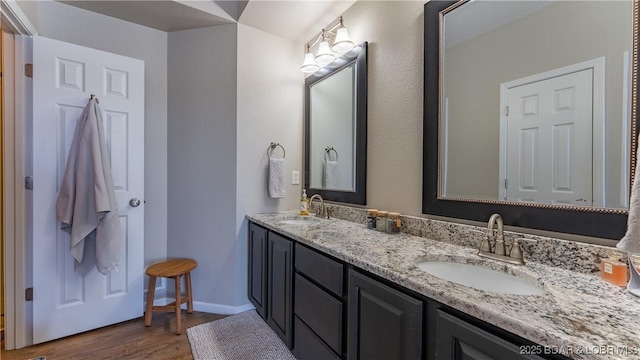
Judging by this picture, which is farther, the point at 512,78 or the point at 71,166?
the point at 71,166

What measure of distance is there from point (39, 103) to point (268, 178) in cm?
153

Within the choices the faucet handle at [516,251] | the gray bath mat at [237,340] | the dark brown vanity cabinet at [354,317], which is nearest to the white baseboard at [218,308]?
the gray bath mat at [237,340]

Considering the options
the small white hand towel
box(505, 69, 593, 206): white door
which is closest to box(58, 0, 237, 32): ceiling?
the small white hand towel

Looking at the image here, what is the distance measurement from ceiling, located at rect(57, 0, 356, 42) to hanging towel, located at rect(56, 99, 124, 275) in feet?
2.56

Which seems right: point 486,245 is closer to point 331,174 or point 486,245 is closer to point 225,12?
point 331,174

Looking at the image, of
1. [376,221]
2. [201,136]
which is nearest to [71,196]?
[201,136]

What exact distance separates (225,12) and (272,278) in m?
2.01

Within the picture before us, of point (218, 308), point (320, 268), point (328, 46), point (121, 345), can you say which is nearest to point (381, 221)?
point (320, 268)

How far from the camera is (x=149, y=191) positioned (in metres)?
2.23

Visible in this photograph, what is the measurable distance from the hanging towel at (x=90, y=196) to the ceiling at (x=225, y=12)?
2.56 feet

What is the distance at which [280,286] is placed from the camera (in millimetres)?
1640

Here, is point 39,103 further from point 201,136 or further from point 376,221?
point 376,221

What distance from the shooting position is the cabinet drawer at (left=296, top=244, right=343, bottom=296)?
→ 1151 mm

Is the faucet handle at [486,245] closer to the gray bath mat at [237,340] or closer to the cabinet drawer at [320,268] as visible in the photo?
the cabinet drawer at [320,268]
